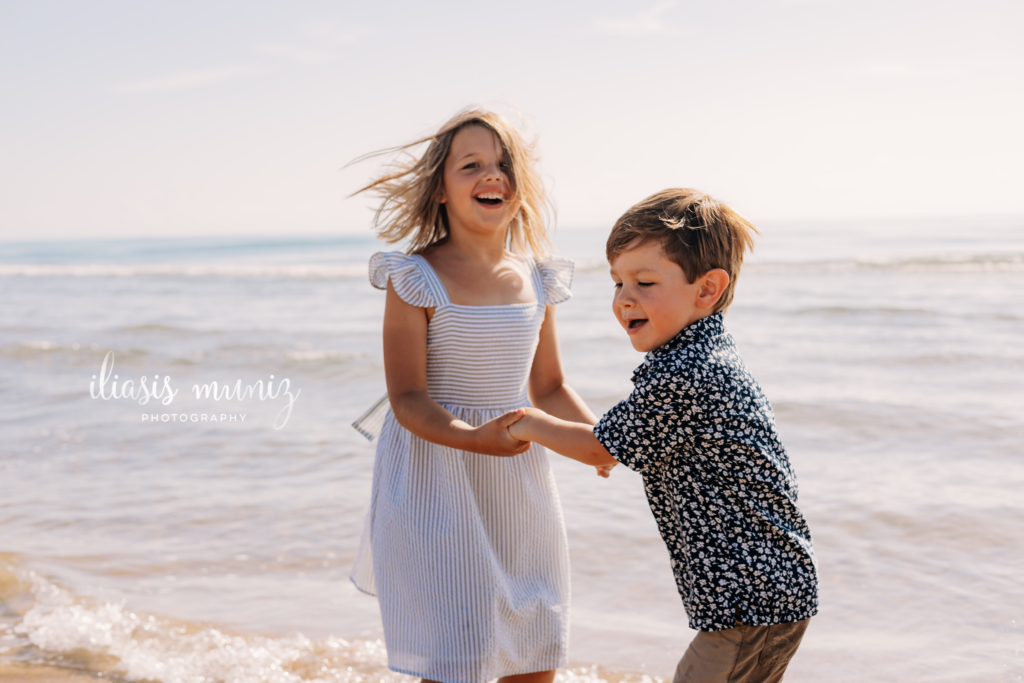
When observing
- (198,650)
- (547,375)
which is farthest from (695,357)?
(198,650)

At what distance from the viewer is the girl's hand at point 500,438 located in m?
1.99

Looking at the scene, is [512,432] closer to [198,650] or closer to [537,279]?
[537,279]

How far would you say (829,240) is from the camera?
30547 mm

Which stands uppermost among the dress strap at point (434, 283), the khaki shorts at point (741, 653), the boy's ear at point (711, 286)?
the boy's ear at point (711, 286)

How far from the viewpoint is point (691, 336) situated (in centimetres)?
178

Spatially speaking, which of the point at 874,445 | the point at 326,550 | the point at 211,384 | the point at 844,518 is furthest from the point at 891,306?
the point at 326,550

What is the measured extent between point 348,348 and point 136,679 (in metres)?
7.09

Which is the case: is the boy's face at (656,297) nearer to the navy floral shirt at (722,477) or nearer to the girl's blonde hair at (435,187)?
the navy floral shirt at (722,477)

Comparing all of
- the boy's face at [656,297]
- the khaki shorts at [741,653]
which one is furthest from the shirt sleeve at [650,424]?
the khaki shorts at [741,653]

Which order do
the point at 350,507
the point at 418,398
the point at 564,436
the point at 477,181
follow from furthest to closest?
the point at 350,507 < the point at 477,181 < the point at 418,398 < the point at 564,436

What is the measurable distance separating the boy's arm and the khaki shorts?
1.44ft

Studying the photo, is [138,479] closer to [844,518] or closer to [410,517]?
[410,517]

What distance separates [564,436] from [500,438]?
0.20m

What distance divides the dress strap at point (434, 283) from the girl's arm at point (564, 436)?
1.52ft
